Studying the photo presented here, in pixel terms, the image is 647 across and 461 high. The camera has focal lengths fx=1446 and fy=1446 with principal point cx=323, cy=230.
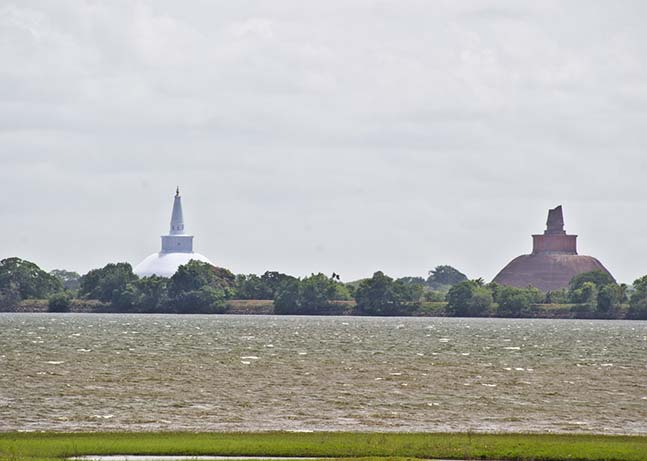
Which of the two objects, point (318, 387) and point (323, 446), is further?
point (318, 387)

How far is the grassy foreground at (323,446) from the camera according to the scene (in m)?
35.9

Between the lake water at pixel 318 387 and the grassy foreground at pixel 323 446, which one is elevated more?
the lake water at pixel 318 387

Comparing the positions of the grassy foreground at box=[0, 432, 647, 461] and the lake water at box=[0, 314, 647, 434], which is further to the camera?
the lake water at box=[0, 314, 647, 434]

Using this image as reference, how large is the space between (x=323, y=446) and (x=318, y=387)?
21799mm

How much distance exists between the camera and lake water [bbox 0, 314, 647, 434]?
149ft

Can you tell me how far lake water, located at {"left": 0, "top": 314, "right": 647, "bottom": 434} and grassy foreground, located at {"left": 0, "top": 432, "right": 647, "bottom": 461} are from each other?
401 centimetres

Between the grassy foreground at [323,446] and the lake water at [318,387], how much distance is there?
401cm

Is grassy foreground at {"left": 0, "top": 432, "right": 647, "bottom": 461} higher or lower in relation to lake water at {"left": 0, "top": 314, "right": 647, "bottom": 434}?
lower

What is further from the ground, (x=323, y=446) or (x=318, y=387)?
(x=318, y=387)

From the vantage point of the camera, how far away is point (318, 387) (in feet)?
192

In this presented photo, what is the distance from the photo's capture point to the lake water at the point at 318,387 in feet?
149

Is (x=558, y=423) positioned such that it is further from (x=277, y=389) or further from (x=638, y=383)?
(x=638, y=383)

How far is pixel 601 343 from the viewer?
365 ft

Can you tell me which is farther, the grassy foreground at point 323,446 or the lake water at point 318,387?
the lake water at point 318,387
